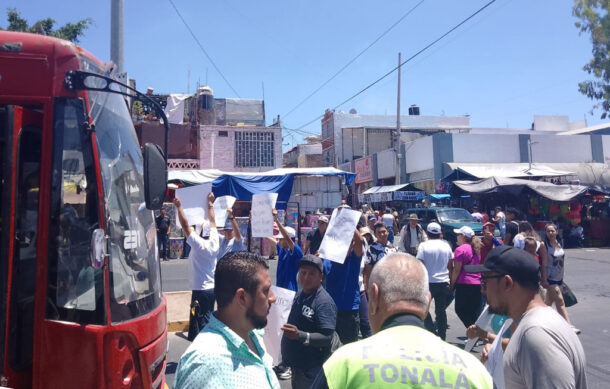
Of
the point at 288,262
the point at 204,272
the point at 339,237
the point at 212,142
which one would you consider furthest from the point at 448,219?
the point at 204,272

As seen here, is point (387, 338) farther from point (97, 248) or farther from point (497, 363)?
point (97, 248)

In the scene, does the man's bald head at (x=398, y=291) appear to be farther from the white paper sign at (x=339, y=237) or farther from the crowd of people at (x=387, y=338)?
the white paper sign at (x=339, y=237)

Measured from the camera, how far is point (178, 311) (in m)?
8.82

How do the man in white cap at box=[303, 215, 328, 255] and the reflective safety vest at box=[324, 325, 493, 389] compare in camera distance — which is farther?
the man in white cap at box=[303, 215, 328, 255]

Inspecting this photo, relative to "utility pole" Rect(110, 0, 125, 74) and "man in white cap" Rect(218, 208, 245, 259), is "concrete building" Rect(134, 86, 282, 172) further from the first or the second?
"man in white cap" Rect(218, 208, 245, 259)

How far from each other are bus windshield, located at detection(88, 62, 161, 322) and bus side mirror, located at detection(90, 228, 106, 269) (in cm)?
12

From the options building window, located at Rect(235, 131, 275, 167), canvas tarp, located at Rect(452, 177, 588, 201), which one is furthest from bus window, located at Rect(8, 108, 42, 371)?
building window, located at Rect(235, 131, 275, 167)

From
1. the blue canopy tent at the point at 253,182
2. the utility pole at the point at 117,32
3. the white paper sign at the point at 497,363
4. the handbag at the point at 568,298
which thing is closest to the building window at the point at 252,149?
the blue canopy tent at the point at 253,182

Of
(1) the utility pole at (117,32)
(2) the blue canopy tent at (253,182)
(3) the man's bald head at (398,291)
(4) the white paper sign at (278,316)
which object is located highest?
(1) the utility pole at (117,32)

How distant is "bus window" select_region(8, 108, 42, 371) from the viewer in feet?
9.96

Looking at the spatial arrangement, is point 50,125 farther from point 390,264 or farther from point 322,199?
point 322,199

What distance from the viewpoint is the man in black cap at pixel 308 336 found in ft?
12.3

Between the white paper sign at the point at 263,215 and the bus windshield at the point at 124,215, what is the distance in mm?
2490

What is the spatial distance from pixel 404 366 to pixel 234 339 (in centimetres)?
77
